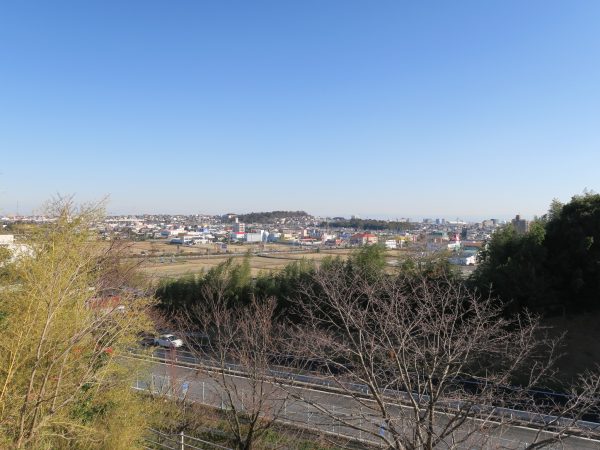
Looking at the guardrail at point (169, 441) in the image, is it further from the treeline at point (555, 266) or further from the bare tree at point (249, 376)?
the treeline at point (555, 266)

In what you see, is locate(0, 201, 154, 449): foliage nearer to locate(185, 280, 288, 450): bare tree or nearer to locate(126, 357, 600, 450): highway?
locate(185, 280, 288, 450): bare tree

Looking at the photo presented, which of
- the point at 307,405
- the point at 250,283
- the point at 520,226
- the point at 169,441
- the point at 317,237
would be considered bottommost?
the point at 307,405

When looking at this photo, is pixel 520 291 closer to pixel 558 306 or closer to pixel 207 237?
pixel 558 306

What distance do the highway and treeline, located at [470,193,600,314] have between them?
19.1ft

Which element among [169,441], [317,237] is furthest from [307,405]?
[317,237]

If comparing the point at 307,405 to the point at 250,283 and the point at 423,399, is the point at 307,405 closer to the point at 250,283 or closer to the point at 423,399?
the point at 423,399

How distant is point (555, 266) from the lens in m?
14.5

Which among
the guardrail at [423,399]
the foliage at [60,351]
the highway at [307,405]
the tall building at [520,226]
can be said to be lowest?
the highway at [307,405]

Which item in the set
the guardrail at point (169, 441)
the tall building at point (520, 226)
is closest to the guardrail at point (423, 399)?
the guardrail at point (169, 441)

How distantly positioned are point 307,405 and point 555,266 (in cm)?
963

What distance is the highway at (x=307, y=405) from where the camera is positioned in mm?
7457

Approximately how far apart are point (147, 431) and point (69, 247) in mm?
3591

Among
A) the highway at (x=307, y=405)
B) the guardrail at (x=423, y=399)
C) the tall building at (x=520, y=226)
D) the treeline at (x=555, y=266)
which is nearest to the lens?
the guardrail at (x=423, y=399)

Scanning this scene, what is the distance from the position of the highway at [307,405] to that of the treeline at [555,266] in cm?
582
